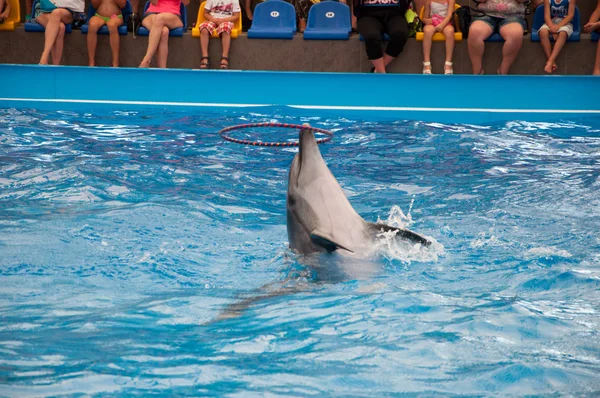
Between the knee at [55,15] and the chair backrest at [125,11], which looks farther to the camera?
the chair backrest at [125,11]

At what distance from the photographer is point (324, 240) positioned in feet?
14.9

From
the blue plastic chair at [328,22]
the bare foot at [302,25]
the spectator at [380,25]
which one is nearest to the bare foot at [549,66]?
the spectator at [380,25]

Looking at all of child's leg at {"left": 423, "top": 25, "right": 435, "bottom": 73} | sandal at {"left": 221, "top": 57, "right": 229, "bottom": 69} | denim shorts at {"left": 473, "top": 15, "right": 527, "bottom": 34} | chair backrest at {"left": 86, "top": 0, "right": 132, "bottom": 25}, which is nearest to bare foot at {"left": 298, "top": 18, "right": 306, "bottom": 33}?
sandal at {"left": 221, "top": 57, "right": 229, "bottom": 69}

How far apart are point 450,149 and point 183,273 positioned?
5.29 m

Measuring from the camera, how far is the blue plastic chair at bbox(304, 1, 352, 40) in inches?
561

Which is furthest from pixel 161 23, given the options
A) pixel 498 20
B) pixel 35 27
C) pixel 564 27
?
pixel 564 27

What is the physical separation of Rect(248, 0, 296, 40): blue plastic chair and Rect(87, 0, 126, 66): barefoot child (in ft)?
8.07

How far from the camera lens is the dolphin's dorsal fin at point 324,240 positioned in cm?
454

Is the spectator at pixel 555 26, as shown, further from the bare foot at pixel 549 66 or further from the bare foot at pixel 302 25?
the bare foot at pixel 302 25

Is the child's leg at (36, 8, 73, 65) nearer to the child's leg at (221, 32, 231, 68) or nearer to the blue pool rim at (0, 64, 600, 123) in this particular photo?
the blue pool rim at (0, 64, 600, 123)

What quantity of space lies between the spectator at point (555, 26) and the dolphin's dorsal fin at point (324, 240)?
968cm

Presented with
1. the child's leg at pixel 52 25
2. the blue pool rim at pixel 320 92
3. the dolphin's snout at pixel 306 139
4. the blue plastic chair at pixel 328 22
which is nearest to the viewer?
the dolphin's snout at pixel 306 139

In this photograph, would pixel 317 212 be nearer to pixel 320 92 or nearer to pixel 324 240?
pixel 324 240

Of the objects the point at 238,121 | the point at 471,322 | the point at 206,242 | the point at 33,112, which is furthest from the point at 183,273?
the point at 33,112
